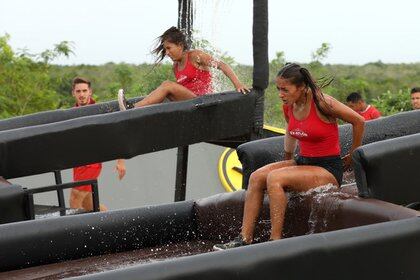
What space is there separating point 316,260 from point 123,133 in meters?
3.35

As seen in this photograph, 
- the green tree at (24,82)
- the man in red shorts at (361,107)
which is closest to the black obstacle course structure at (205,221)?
the man in red shorts at (361,107)

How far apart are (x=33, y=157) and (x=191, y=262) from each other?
135 inches

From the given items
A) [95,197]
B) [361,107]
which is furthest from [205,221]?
[361,107]

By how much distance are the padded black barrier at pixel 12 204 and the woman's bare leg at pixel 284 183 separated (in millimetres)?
2125

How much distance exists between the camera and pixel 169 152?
1410 cm

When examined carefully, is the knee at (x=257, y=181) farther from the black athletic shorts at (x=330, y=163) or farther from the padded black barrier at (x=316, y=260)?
the padded black barrier at (x=316, y=260)

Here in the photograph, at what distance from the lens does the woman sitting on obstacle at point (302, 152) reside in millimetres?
6668

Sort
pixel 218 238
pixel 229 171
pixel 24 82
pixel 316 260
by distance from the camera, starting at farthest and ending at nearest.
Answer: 1. pixel 24 82
2. pixel 229 171
3. pixel 218 238
4. pixel 316 260

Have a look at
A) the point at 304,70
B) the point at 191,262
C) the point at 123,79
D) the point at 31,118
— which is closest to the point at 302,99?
the point at 304,70

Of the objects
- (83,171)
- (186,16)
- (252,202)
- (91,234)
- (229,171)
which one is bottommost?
(229,171)

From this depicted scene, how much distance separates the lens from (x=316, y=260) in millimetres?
5852

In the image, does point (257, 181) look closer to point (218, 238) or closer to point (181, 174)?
point (218, 238)

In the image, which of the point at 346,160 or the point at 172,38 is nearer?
the point at 346,160

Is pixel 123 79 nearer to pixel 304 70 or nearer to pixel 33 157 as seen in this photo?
pixel 33 157
